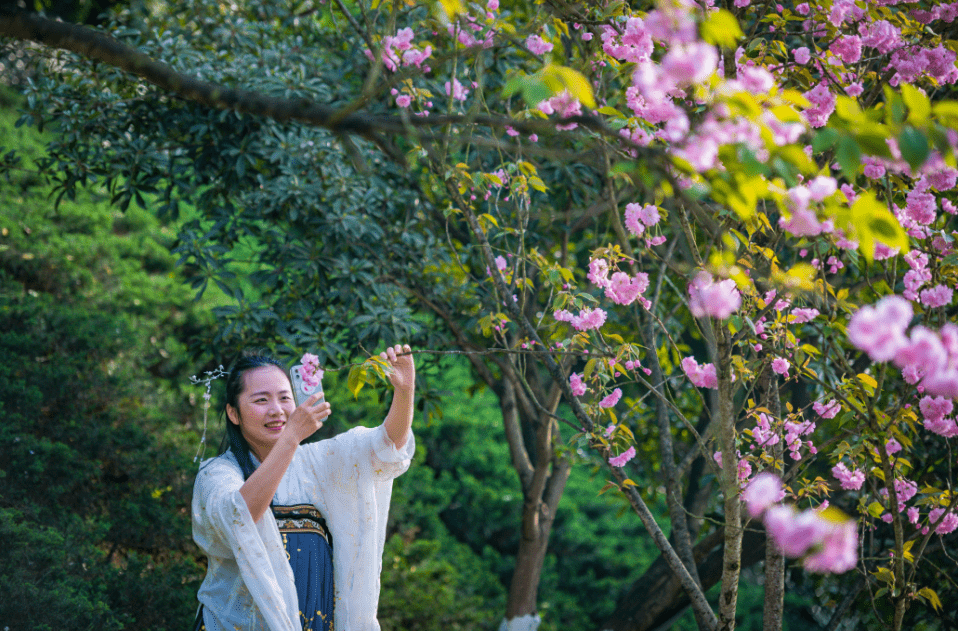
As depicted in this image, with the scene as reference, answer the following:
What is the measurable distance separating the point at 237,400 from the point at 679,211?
142cm

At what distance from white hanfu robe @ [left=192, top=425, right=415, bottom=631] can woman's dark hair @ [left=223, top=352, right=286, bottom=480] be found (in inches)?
1.3

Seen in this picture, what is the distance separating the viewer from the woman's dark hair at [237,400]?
2291 millimetres

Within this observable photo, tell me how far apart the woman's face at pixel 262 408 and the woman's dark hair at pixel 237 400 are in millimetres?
12

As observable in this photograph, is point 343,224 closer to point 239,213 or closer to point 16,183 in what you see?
point 239,213

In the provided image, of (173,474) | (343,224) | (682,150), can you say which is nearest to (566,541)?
(173,474)

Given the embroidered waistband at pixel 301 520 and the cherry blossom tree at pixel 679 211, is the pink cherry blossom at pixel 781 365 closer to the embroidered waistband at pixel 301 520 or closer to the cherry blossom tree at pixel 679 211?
the cherry blossom tree at pixel 679 211

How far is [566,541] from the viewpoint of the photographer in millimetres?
5855

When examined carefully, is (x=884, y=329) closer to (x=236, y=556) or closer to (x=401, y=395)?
(x=401, y=395)

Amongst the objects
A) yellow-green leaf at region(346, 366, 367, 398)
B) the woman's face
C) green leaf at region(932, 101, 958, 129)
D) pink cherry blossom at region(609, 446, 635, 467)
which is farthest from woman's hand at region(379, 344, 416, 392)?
green leaf at region(932, 101, 958, 129)

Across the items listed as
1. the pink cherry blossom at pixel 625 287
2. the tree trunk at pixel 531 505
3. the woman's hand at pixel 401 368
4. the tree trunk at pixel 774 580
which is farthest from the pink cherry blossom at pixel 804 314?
the tree trunk at pixel 531 505

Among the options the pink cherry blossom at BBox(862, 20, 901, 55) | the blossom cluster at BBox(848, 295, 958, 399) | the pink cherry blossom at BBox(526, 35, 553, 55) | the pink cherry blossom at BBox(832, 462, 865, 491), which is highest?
the pink cherry blossom at BBox(526, 35, 553, 55)

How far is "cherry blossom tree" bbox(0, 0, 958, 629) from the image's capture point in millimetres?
1212

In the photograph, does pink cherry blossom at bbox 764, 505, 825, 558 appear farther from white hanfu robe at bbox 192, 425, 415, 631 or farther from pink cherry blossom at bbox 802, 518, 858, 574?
white hanfu robe at bbox 192, 425, 415, 631

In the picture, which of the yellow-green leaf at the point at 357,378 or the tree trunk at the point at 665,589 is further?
the tree trunk at the point at 665,589
